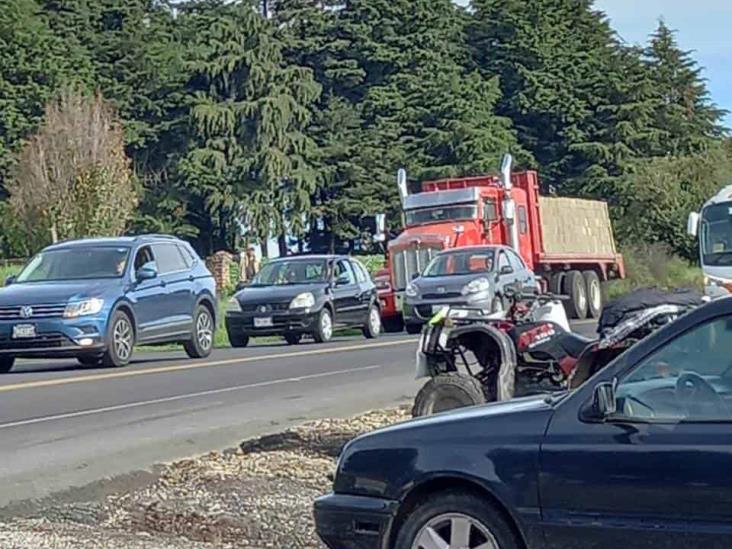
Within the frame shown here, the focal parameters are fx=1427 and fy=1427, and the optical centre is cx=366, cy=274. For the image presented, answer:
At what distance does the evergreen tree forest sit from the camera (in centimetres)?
6631

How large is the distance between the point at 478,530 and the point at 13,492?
5112mm

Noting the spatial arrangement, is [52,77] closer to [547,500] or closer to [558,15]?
[558,15]

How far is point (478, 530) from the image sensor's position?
6.09m

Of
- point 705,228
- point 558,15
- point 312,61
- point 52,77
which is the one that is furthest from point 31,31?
Result: point 705,228

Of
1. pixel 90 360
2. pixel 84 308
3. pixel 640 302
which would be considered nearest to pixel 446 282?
pixel 90 360

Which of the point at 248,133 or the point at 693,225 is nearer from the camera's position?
the point at 693,225

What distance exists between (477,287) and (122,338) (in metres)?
9.00

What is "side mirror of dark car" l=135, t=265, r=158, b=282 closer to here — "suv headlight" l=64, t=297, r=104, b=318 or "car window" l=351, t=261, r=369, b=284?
"suv headlight" l=64, t=297, r=104, b=318

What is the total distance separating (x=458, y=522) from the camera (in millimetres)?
6125

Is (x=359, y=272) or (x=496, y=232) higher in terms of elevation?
(x=496, y=232)

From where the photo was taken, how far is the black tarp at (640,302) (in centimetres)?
1041

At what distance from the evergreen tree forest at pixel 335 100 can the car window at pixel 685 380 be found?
178 ft

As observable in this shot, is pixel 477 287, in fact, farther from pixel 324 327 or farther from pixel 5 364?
pixel 5 364

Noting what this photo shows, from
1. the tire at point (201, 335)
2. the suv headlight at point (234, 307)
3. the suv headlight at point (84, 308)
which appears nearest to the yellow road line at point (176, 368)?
the tire at point (201, 335)
